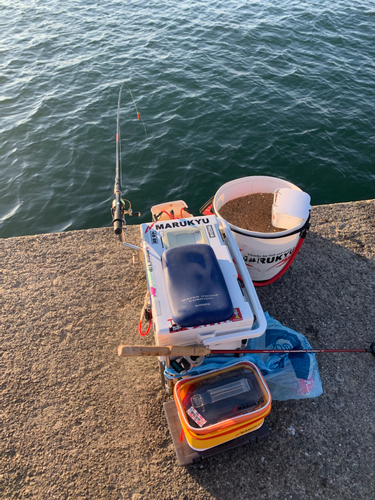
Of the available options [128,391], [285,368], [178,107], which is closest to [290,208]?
[285,368]

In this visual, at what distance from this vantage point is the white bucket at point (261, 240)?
3.29 meters

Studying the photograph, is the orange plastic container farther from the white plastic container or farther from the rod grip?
the white plastic container

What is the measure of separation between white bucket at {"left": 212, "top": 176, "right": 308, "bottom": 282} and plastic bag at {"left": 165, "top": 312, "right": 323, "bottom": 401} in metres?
0.82

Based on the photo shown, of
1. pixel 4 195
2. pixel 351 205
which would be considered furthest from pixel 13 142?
pixel 351 205

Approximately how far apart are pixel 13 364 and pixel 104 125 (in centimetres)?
598

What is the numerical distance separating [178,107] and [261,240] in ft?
19.3

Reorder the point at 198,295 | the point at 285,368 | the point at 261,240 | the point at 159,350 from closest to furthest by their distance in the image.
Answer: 1. the point at 159,350
2. the point at 198,295
3. the point at 285,368
4. the point at 261,240

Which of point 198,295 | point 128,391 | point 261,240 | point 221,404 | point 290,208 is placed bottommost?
point 128,391

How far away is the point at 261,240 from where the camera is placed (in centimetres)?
332

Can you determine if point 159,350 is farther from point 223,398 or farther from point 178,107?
point 178,107

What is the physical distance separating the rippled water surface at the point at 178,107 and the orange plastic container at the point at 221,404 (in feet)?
12.5

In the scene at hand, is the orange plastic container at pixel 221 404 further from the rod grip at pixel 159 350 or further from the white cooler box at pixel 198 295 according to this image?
the rod grip at pixel 159 350

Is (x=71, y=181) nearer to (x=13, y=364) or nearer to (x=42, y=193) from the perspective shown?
(x=42, y=193)

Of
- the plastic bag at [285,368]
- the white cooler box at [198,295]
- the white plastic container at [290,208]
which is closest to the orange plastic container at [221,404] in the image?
the plastic bag at [285,368]
